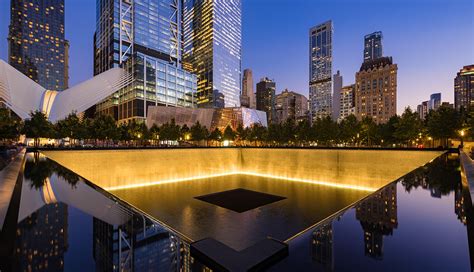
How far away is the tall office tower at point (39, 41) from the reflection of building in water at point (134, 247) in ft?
631

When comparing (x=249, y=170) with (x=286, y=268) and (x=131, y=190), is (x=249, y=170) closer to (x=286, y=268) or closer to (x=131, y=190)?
(x=131, y=190)

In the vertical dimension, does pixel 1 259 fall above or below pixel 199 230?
above

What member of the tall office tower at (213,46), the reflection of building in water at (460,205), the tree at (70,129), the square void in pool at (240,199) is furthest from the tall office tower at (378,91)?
the reflection of building in water at (460,205)

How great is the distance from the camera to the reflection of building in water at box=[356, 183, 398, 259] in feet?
12.1

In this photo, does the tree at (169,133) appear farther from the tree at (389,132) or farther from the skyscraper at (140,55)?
the tree at (389,132)

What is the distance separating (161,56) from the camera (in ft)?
360

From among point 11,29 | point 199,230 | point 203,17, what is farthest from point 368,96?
point 11,29

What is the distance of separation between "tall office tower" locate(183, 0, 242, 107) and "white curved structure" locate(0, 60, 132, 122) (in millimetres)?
56412

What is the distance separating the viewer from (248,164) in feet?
148

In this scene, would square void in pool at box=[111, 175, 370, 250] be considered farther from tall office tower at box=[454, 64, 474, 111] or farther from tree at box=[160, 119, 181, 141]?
tall office tower at box=[454, 64, 474, 111]

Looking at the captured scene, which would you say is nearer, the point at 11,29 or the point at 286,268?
the point at 286,268

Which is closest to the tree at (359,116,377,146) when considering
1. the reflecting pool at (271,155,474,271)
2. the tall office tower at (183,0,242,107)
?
the reflecting pool at (271,155,474,271)

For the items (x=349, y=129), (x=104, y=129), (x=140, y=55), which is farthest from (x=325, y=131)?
(x=140, y=55)

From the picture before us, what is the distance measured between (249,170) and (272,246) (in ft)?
138
